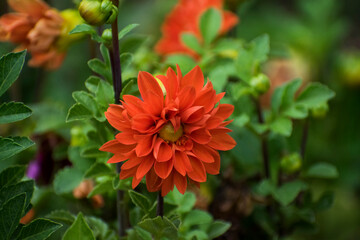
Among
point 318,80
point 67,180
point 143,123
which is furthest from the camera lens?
point 318,80

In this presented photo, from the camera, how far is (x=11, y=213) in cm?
54

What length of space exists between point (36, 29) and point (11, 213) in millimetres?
367

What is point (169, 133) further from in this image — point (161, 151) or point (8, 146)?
point (8, 146)

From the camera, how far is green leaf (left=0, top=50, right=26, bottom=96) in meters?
0.56

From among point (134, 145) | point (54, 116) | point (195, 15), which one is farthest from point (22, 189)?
point (195, 15)

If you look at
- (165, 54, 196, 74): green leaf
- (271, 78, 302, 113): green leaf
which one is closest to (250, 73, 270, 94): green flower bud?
→ (271, 78, 302, 113): green leaf

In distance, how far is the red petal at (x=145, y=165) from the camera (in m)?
0.50

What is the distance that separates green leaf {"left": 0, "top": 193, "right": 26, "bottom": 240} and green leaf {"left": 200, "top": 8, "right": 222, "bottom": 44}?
47 cm

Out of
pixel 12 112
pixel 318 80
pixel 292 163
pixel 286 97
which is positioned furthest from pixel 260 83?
pixel 318 80

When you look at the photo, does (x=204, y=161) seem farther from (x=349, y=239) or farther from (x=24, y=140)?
(x=349, y=239)

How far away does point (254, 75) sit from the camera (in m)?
0.75

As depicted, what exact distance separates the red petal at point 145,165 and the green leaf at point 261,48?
33 centimetres

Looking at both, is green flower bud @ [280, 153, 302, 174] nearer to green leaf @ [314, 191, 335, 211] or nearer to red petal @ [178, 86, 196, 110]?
green leaf @ [314, 191, 335, 211]

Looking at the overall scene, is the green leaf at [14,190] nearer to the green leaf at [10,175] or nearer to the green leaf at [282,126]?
the green leaf at [10,175]
